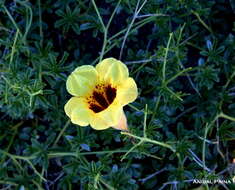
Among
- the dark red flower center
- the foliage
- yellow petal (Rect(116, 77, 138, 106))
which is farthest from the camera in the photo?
the foliage

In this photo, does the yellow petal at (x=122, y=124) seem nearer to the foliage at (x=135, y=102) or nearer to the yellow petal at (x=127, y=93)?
the yellow petal at (x=127, y=93)

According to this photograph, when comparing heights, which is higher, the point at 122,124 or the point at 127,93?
the point at 127,93

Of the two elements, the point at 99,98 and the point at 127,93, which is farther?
the point at 99,98

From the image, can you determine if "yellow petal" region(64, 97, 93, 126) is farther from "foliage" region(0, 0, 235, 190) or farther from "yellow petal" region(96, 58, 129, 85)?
"foliage" region(0, 0, 235, 190)

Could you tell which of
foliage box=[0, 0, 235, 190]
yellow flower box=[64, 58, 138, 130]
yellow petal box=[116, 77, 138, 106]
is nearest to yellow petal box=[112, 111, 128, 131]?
yellow flower box=[64, 58, 138, 130]

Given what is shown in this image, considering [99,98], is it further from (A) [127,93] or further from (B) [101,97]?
(A) [127,93]

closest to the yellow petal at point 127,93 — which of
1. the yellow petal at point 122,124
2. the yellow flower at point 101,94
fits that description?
the yellow flower at point 101,94

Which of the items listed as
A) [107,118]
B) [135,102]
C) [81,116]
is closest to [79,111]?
[81,116]

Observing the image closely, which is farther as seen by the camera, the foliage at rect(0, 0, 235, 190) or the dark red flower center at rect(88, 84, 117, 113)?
the foliage at rect(0, 0, 235, 190)
